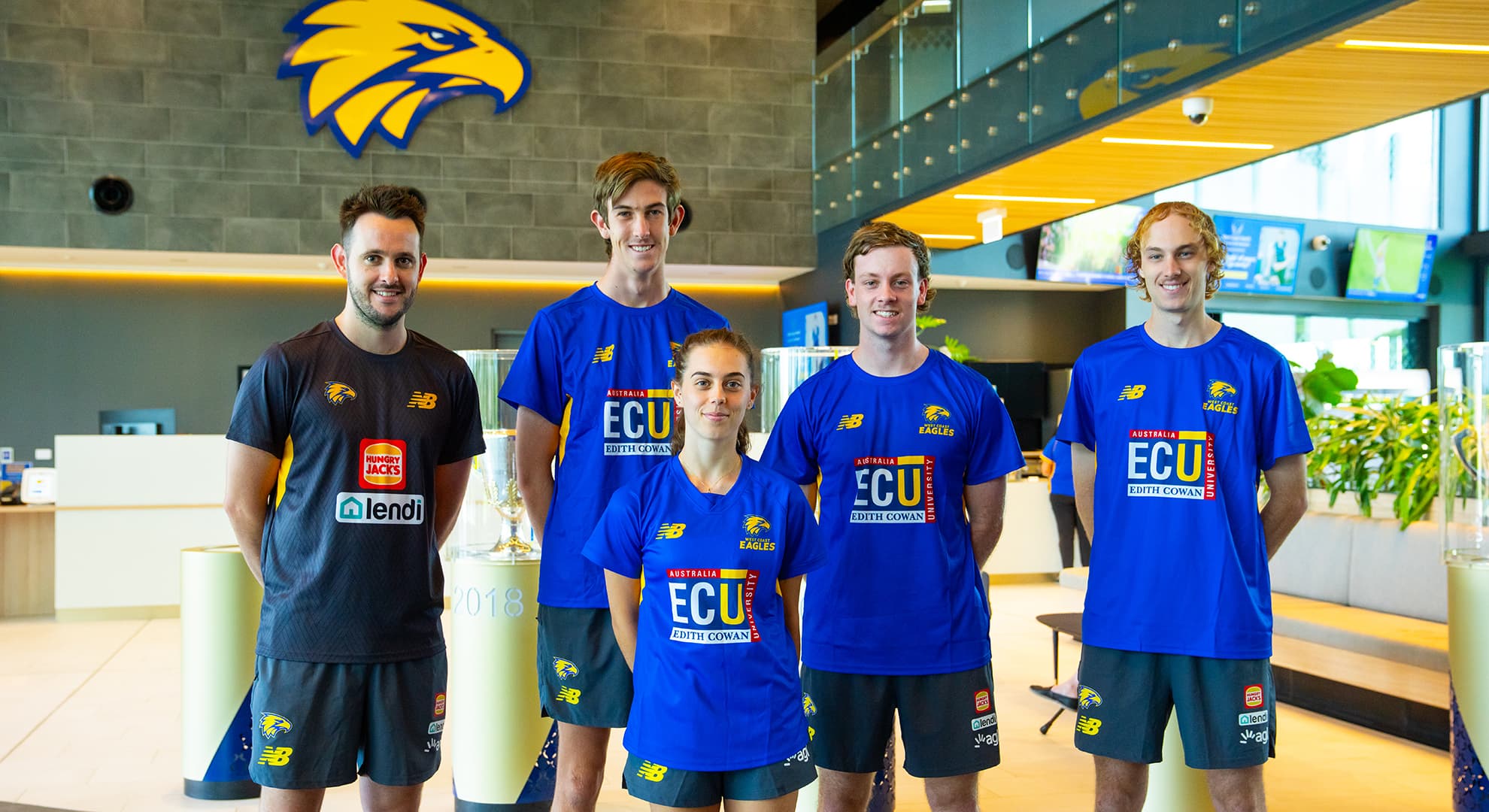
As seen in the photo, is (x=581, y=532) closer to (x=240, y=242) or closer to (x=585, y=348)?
(x=585, y=348)

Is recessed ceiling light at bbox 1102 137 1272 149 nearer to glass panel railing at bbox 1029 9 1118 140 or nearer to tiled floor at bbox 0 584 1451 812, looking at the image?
glass panel railing at bbox 1029 9 1118 140

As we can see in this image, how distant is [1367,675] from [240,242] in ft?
30.4

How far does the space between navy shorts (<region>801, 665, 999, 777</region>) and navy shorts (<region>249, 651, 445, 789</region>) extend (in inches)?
31.1

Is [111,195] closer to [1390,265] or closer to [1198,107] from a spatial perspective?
[1198,107]

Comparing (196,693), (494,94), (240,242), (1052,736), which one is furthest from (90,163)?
(1052,736)

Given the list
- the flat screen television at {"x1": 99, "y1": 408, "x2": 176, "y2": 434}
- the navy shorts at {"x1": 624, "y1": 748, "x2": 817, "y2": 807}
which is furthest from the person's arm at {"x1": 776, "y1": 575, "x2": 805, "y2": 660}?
the flat screen television at {"x1": 99, "y1": 408, "x2": 176, "y2": 434}

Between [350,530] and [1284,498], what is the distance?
1853 millimetres

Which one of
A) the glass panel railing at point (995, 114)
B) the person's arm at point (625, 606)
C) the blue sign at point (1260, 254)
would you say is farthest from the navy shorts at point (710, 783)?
the blue sign at point (1260, 254)

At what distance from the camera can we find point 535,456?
2.63 m

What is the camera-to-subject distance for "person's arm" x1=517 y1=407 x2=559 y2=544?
262 centimetres

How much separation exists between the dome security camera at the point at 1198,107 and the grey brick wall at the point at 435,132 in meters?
5.78

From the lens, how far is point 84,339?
37.0 ft

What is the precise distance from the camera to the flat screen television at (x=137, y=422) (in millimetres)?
8383

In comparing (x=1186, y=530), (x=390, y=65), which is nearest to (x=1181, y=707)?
(x=1186, y=530)
